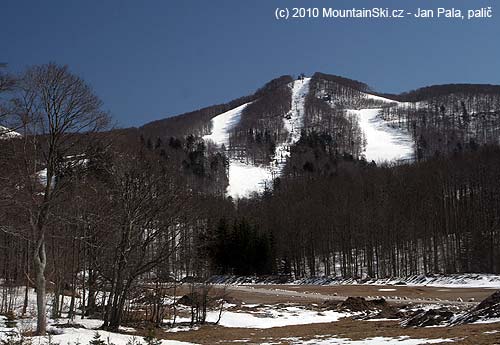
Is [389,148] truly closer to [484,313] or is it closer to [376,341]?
[484,313]

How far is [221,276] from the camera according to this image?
249 feet

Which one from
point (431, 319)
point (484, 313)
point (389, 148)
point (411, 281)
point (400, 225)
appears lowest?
point (411, 281)

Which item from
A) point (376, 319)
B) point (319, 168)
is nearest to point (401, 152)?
point (319, 168)

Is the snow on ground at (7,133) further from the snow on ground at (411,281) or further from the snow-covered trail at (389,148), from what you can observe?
the snow-covered trail at (389,148)

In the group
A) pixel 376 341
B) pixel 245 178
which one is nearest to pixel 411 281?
pixel 376 341

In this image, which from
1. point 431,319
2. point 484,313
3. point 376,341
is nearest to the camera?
point 376,341

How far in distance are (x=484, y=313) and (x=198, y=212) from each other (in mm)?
18778

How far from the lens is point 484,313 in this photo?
752 inches

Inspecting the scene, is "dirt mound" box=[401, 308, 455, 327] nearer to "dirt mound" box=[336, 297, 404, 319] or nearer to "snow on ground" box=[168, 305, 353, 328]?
"dirt mound" box=[336, 297, 404, 319]

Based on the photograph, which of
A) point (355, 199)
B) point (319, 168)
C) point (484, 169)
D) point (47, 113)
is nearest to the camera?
point (47, 113)

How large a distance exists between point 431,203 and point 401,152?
10578 centimetres

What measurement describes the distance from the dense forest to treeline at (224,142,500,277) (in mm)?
269

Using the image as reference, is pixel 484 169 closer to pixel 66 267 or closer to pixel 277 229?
pixel 277 229

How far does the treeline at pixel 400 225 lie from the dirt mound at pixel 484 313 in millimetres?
46481
